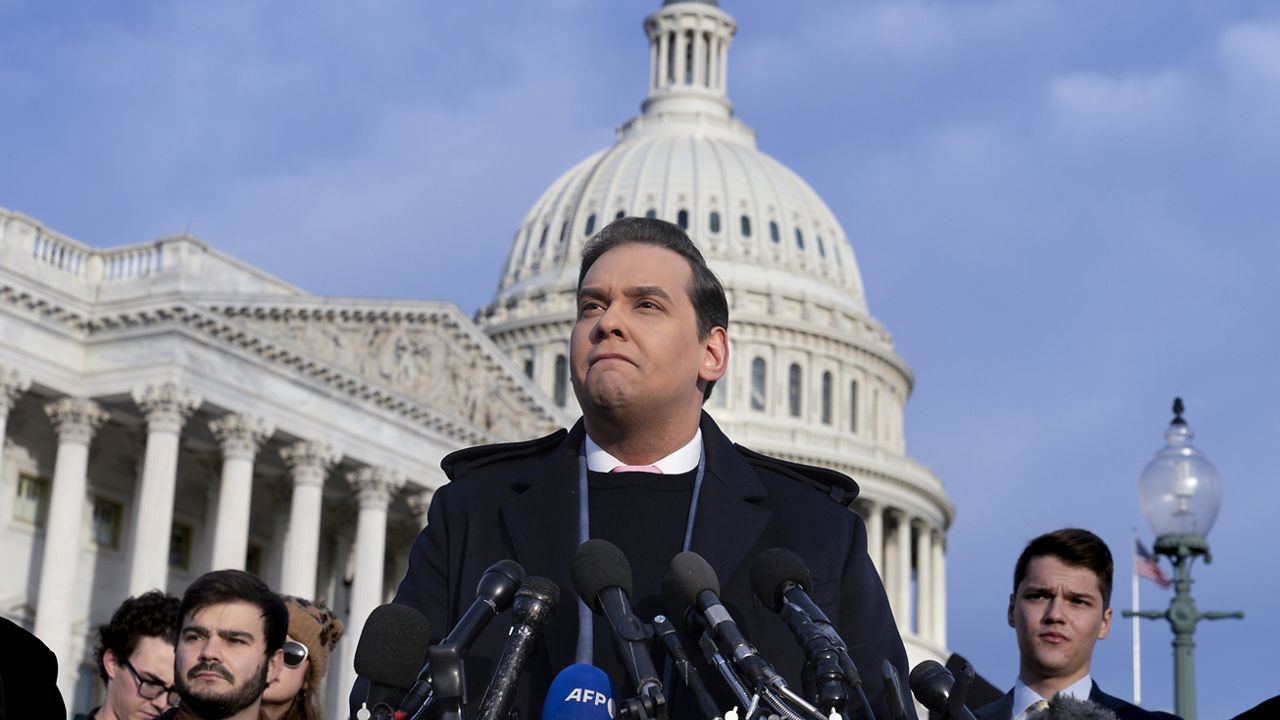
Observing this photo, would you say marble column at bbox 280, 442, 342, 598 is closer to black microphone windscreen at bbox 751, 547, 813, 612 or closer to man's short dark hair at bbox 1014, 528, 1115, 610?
man's short dark hair at bbox 1014, 528, 1115, 610

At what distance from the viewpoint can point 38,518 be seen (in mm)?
48938

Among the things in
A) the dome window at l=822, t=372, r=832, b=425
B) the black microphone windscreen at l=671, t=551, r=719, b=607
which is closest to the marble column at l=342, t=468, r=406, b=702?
the black microphone windscreen at l=671, t=551, r=719, b=607

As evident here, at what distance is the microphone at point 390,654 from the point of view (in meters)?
4.78

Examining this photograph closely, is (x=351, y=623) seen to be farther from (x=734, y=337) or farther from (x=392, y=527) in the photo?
(x=734, y=337)

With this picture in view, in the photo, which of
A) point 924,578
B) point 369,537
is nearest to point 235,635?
point 369,537

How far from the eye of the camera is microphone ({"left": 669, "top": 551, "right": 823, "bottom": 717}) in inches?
172

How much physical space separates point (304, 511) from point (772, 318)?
5759 centimetres

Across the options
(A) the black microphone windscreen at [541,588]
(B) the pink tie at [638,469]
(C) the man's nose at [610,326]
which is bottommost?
(A) the black microphone windscreen at [541,588]

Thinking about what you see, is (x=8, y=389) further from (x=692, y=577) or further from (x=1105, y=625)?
(x=692, y=577)

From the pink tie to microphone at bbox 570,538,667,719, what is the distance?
0.71m

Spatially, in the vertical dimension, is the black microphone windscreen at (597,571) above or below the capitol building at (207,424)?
below

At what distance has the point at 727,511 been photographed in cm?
543

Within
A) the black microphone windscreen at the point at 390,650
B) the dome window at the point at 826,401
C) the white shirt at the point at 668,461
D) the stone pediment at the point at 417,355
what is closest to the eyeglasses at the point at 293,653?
the white shirt at the point at 668,461

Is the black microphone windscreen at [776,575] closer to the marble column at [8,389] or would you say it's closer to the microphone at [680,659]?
the microphone at [680,659]
